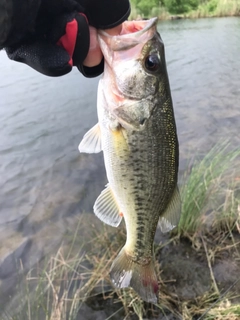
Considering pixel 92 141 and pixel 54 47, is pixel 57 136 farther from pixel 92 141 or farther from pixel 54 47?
pixel 54 47

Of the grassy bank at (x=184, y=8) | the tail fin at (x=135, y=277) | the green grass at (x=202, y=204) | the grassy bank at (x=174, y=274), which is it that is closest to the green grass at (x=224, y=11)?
the grassy bank at (x=184, y=8)

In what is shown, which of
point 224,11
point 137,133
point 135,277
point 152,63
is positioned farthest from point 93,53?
point 224,11

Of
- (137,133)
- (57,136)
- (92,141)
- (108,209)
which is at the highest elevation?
(137,133)

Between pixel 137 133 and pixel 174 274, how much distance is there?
99.2 inches

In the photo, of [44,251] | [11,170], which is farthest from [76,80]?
[44,251]

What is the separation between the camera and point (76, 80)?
12.2 meters

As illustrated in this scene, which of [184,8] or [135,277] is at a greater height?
[135,277]

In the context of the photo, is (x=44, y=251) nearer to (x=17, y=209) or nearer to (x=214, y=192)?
(x=17, y=209)

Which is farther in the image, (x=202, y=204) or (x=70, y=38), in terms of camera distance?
(x=202, y=204)

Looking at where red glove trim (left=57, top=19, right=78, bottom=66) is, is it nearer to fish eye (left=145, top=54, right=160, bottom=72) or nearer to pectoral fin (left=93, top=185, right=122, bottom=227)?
fish eye (left=145, top=54, right=160, bottom=72)

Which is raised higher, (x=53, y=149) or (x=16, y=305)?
(x=16, y=305)

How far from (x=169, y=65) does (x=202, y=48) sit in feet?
11.6

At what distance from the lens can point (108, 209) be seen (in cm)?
241

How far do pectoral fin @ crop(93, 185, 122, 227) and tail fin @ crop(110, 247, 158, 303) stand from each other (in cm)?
28
